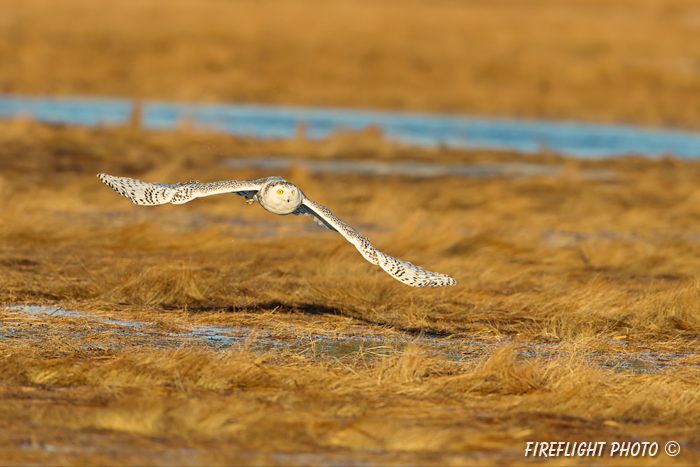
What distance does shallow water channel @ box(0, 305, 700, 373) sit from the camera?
895cm

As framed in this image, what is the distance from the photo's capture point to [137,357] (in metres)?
7.96

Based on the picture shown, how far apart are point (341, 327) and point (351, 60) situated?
2906 centimetres

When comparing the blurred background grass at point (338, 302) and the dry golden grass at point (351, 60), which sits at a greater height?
the dry golden grass at point (351, 60)

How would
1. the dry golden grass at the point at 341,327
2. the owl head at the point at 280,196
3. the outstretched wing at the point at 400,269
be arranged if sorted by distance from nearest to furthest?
the dry golden grass at the point at 341,327 < the outstretched wing at the point at 400,269 < the owl head at the point at 280,196

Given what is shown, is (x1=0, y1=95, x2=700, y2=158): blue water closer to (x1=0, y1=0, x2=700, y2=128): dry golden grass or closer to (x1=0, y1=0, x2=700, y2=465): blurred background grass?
(x1=0, y1=0, x2=700, y2=128): dry golden grass

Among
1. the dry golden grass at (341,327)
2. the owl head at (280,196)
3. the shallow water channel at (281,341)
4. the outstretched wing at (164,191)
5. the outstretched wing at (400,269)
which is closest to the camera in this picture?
the dry golden grass at (341,327)

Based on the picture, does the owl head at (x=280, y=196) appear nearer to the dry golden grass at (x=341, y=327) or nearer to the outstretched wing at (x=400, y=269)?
the outstretched wing at (x=400, y=269)

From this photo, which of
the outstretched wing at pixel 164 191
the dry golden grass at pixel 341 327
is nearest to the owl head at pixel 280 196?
the outstretched wing at pixel 164 191

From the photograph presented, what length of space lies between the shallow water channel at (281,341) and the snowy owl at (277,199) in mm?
563

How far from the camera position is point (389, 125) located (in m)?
30.2

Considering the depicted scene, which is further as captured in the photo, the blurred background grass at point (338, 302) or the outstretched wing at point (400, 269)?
the outstretched wing at point (400, 269)

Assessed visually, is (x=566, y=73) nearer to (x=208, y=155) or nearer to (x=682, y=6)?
(x=208, y=155)

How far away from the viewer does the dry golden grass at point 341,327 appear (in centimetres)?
657

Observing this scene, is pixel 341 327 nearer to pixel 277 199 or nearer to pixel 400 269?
pixel 400 269
